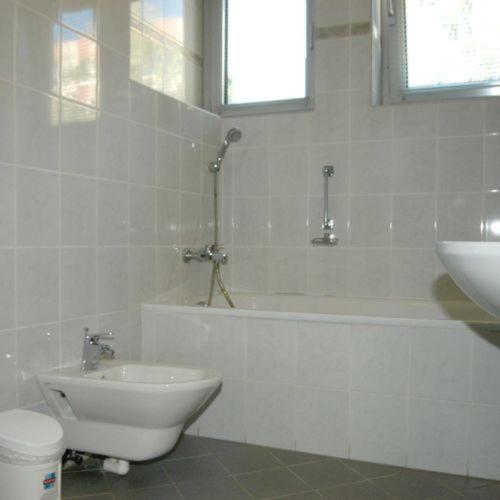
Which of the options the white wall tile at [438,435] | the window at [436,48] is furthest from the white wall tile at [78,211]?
the window at [436,48]

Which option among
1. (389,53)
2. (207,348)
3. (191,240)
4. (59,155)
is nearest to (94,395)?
(207,348)

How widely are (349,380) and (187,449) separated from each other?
0.75m

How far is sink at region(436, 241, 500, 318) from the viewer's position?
1108mm

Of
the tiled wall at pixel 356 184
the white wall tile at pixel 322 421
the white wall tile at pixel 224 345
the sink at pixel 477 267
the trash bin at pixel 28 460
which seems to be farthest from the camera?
the tiled wall at pixel 356 184

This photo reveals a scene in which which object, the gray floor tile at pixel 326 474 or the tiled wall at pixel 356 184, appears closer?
the gray floor tile at pixel 326 474

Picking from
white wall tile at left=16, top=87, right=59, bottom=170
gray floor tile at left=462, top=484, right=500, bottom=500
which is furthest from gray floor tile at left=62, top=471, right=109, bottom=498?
gray floor tile at left=462, top=484, right=500, bottom=500

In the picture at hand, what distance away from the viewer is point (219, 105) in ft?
11.3

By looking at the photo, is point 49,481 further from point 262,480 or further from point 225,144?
point 225,144

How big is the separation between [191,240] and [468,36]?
5.84ft

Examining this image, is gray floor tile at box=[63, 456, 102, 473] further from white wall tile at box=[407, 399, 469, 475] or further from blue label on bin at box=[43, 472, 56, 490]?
white wall tile at box=[407, 399, 469, 475]

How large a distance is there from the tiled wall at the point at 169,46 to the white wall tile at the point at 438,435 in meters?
1.90

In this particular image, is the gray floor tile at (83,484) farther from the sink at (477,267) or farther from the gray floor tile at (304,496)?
the sink at (477,267)

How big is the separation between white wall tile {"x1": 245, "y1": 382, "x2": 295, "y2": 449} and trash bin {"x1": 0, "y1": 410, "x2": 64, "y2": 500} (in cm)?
98

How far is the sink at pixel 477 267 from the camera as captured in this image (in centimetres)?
111
